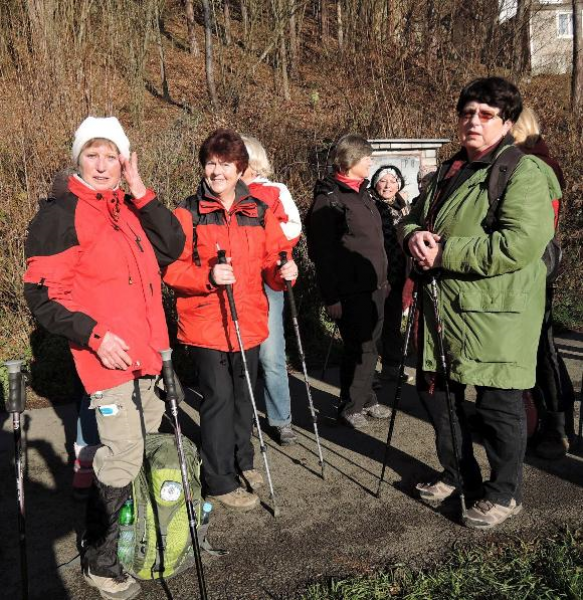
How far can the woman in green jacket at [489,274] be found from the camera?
306 cm

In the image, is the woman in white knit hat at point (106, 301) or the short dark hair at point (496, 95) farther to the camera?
the short dark hair at point (496, 95)

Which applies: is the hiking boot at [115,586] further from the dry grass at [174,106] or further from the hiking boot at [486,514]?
the dry grass at [174,106]

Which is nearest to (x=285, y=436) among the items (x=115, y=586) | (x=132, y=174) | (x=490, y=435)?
(x=490, y=435)

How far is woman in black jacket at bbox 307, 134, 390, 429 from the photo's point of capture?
4805 millimetres

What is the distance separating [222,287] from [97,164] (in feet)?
3.60

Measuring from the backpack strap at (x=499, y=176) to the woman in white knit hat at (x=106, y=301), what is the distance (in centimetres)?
154

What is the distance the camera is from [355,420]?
4.93 meters

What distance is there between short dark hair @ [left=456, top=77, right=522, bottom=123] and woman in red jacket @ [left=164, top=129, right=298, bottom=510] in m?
1.25

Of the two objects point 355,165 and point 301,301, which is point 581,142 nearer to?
point 301,301

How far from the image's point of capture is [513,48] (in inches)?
527

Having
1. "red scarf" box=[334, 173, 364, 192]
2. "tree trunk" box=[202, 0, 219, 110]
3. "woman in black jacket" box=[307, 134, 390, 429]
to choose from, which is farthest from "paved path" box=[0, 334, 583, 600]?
"tree trunk" box=[202, 0, 219, 110]

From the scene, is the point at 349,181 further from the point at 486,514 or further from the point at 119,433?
the point at 119,433

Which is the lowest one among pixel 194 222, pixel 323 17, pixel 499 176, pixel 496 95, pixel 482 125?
pixel 194 222

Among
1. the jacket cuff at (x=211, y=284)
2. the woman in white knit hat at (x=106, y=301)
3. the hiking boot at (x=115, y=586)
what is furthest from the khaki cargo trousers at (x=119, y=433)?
the jacket cuff at (x=211, y=284)
